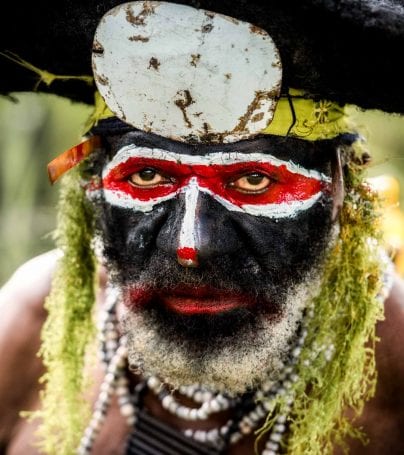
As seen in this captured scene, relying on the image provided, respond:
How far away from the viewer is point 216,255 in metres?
2.00

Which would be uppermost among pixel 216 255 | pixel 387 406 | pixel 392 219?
pixel 216 255

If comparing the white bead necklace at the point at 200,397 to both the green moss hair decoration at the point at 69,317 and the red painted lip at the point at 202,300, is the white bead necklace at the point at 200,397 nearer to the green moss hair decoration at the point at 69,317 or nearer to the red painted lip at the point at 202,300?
the green moss hair decoration at the point at 69,317

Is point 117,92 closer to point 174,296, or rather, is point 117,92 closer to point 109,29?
point 109,29

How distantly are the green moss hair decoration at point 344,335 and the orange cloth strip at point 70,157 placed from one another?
818 mm

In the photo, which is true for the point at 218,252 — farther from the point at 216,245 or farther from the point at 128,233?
the point at 128,233

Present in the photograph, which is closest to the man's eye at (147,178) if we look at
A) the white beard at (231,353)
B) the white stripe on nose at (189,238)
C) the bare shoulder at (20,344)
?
the white stripe on nose at (189,238)

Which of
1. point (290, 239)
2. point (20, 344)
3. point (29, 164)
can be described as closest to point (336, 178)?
point (290, 239)

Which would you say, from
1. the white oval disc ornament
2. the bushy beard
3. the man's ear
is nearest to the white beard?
the bushy beard

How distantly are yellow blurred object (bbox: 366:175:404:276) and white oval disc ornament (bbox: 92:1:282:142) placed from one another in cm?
78

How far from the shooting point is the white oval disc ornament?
67.7 inches

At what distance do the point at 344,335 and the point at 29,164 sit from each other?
26.4ft

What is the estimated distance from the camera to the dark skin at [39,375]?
7.64ft

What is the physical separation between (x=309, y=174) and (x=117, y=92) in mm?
613

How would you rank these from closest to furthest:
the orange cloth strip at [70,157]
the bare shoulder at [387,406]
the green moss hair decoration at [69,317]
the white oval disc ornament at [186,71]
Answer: the white oval disc ornament at [186,71]
the orange cloth strip at [70,157]
the bare shoulder at [387,406]
the green moss hair decoration at [69,317]
